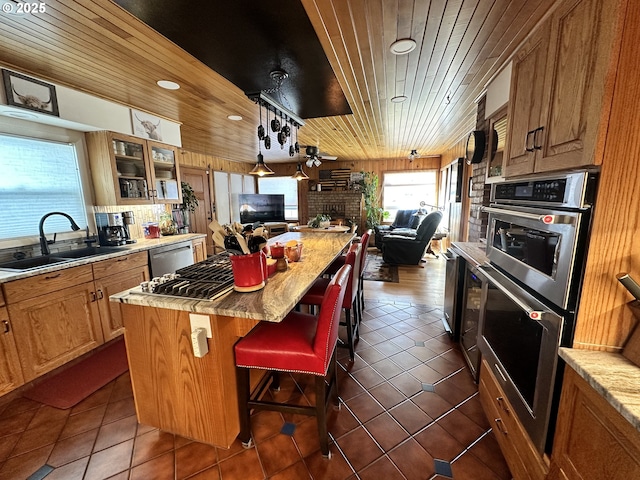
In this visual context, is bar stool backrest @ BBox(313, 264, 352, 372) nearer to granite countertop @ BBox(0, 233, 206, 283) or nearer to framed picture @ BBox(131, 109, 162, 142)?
granite countertop @ BBox(0, 233, 206, 283)

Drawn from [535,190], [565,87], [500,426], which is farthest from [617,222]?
[500,426]

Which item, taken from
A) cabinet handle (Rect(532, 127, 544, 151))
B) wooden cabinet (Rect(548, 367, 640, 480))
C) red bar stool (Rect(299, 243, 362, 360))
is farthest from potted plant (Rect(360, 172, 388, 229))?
wooden cabinet (Rect(548, 367, 640, 480))

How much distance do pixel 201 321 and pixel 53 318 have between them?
1704 millimetres

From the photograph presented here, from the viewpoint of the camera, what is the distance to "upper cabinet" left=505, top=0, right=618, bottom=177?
86 cm

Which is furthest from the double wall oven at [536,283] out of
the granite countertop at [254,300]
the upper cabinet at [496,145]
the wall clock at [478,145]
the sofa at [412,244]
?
the sofa at [412,244]

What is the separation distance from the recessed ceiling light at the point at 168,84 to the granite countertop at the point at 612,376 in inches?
122

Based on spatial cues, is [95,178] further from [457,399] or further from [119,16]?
[457,399]

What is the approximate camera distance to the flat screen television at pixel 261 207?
7270 mm

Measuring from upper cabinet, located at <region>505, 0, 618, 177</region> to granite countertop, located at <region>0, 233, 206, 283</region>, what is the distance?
3.20 metres

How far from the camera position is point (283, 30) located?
144 centimetres

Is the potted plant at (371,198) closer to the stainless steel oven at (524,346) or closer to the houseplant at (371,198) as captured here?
the houseplant at (371,198)

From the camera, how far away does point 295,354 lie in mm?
1363

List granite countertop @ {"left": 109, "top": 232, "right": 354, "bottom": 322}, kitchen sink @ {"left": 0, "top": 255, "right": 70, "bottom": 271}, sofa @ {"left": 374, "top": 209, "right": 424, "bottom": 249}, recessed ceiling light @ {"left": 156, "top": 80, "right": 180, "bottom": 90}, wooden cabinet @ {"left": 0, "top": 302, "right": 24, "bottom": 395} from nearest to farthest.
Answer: granite countertop @ {"left": 109, "top": 232, "right": 354, "bottom": 322}, wooden cabinet @ {"left": 0, "top": 302, "right": 24, "bottom": 395}, kitchen sink @ {"left": 0, "top": 255, "right": 70, "bottom": 271}, recessed ceiling light @ {"left": 156, "top": 80, "right": 180, "bottom": 90}, sofa @ {"left": 374, "top": 209, "right": 424, "bottom": 249}

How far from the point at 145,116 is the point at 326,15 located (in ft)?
9.07
